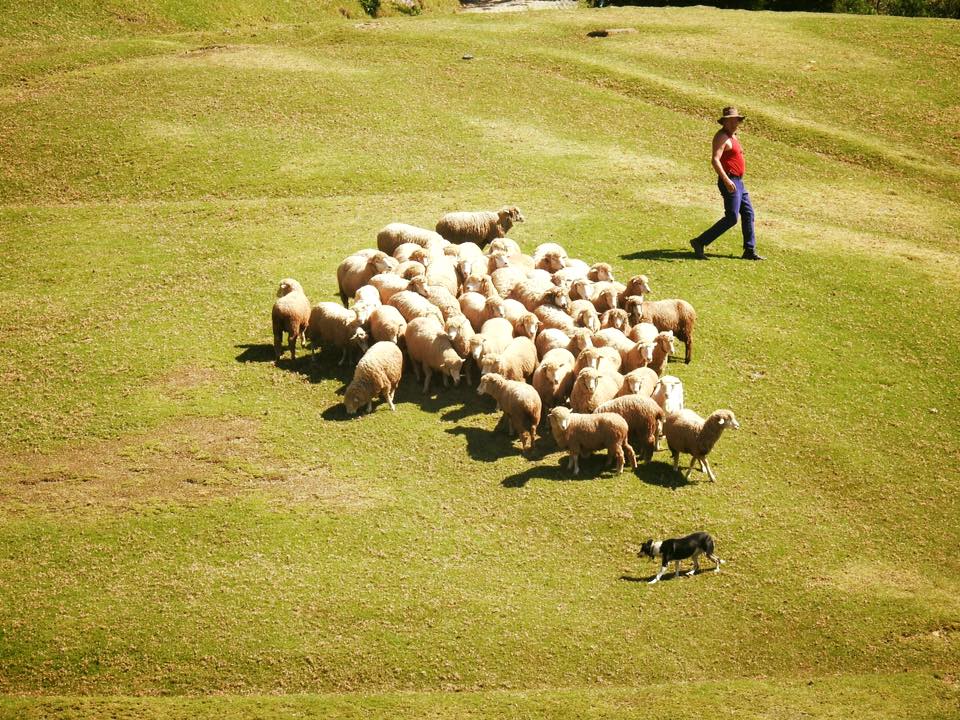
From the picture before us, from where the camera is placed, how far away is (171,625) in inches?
425

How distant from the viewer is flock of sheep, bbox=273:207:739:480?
531 inches

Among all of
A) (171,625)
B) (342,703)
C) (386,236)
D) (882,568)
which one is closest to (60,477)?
(171,625)

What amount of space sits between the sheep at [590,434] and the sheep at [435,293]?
377 cm

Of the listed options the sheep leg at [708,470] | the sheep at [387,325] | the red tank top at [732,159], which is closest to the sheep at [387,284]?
the sheep at [387,325]

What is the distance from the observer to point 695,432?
1308 cm

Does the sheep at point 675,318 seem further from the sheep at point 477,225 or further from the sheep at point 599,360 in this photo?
the sheep at point 477,225

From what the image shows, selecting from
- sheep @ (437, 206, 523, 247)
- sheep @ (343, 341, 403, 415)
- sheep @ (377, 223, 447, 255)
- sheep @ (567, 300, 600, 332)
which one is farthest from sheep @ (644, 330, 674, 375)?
sheep @ (437, 206, 523, 247)

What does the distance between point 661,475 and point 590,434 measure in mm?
1283

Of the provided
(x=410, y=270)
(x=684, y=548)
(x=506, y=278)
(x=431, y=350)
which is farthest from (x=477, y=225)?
(x=684, y=548)

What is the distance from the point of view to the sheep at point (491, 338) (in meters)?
15.0

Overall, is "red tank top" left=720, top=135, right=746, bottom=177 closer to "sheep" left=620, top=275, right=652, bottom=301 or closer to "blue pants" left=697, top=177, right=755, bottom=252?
"blue pants" left=697, top=177, right=755, bottom=252

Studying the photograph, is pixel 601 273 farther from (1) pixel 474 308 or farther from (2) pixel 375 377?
(2) pixel 375 377

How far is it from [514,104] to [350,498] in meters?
20.8

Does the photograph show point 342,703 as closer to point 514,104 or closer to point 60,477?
point 60,477
